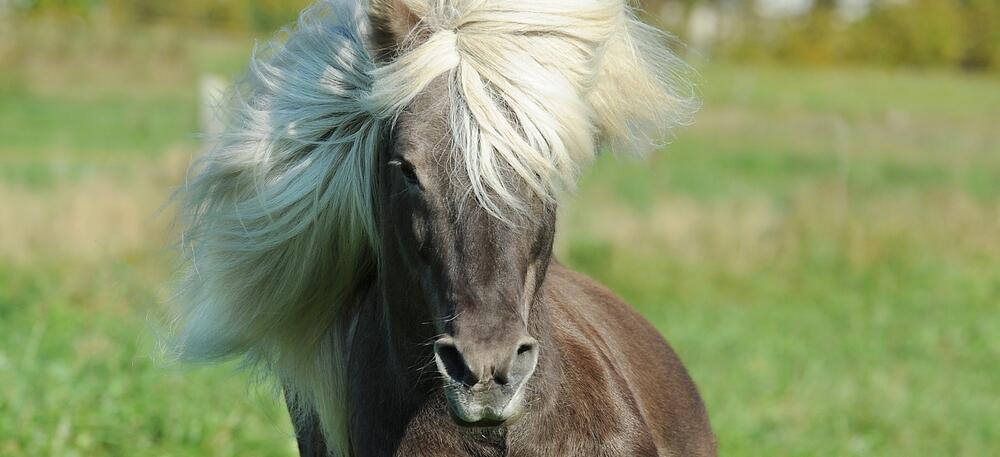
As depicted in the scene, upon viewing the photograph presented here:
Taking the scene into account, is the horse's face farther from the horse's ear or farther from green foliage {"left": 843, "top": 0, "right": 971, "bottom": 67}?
green foliage {"left": 843, "top": 0, "right": 971, "bottom": 67}

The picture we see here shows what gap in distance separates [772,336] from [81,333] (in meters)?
5.90

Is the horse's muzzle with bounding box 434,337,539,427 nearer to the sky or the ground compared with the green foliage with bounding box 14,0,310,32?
nearer to the sky

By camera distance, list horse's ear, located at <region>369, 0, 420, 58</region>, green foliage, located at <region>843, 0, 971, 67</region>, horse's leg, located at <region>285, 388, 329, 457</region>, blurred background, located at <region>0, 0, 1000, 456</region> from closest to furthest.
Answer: horse's ear, located at <region>369, 0, 420, 58</region>
horse's leg, located at <region>285, 388, 329, 457</region>
blurred background, located at <region>0, 0, 1000, 456</region>
green foliage, located at <region>843, 0, 971, 67</region>

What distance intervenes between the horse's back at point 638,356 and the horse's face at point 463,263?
620 millimetres

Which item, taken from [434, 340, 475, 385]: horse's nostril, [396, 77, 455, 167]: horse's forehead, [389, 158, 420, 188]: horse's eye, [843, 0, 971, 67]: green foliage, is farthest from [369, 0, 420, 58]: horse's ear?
[843, 0, 971, 67]: green foliage

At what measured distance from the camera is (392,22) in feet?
9.59

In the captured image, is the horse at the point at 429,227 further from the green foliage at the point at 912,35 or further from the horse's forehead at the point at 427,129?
the green foliage at the point at 912,35

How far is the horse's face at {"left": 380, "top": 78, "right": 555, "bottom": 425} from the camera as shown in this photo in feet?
8.32

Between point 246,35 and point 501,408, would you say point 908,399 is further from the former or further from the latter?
point 246,35

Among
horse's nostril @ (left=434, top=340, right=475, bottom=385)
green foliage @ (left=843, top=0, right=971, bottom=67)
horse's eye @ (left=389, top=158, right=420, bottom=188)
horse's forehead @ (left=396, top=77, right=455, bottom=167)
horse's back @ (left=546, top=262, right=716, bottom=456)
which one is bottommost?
green foliage @ (left=843, top=0, right=971, bottom=67)

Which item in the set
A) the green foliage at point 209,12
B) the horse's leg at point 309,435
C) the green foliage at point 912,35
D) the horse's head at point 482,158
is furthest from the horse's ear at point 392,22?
the green foliage at point 912,35

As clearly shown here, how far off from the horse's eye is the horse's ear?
0.33 m

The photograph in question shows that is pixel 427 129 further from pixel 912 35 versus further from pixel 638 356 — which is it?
pixel 912 35

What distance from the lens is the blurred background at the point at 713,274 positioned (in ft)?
19.8
